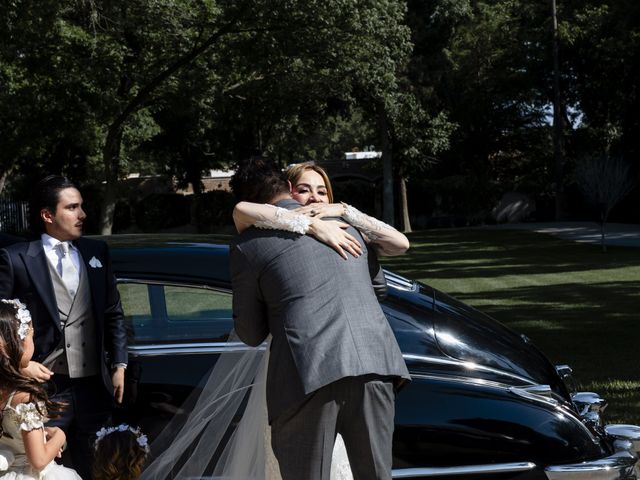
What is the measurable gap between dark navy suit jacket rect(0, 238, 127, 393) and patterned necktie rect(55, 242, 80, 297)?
0.07 metres

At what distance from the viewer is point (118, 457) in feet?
12.0

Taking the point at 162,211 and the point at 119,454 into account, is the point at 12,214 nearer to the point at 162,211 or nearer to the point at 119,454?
the point at 162,211

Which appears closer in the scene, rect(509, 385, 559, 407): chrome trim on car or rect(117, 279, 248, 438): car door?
rect(117, 279, 248, 438): car door

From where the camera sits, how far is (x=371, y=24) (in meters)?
20.8

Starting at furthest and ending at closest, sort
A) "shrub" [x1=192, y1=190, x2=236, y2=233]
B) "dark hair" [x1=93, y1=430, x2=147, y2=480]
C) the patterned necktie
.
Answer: "shrub" [x1=192, y1=190, x2=236, y2=233] < the patterned necktie < "dark hair" [x1=93, y1=430, x2=147, y2=480]

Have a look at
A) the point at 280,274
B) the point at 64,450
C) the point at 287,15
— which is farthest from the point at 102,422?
the point at 287,15

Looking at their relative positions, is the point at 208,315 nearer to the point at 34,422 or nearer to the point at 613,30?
the point at 34,422

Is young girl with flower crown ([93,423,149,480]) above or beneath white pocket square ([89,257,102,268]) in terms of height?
beneath

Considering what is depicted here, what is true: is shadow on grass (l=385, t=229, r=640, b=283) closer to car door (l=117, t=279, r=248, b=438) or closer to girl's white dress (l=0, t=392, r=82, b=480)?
car door (l=117, t=279, r=248, b=438)

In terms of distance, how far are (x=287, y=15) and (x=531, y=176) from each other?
1151 inches

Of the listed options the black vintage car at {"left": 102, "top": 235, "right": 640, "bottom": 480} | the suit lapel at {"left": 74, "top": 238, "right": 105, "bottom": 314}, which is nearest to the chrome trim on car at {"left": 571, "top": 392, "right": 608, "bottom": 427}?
the black vintage car at {"left": 102, "top": 235, "right": 640, "bottom": 480}

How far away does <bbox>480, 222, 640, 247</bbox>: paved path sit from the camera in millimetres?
28891

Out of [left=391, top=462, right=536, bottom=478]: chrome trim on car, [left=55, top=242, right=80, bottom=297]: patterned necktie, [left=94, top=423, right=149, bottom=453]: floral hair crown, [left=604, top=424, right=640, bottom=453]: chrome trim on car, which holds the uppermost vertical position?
[left=55, top=242, right=80, bottom=297]: patterned necktie

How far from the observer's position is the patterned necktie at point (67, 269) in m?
4.05
